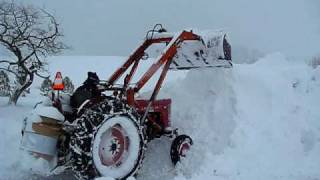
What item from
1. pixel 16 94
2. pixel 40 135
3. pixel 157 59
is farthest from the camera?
pixel 16 94

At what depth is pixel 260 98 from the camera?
31.1 feet

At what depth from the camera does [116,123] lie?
6.60 meters

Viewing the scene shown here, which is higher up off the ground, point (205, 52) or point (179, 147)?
point (205, 52)

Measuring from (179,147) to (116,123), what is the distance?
4.97ft

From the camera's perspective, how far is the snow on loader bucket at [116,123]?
6250 mm

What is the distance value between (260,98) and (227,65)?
1.30 metres

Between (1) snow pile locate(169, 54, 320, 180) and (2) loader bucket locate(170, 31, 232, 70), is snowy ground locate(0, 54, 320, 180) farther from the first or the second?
(2) loader bucket locate(170, 31, 232, 70)

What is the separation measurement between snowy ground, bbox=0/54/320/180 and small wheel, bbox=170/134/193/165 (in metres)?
0.12

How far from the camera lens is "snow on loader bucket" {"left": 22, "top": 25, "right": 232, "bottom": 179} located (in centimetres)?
625

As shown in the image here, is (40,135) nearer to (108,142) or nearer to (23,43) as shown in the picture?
(108,142)

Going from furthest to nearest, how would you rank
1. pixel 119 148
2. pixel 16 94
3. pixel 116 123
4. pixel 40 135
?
pixel 16 94 → pixel 119 148 → pixel 116 123 → pixel 40 135

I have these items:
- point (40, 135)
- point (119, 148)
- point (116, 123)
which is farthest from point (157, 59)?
point (40, 135)

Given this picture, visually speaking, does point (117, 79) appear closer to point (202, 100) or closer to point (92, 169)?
point (202, 100)

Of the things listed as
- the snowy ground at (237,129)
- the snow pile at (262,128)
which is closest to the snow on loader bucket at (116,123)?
the snowy ground at (237,129)
